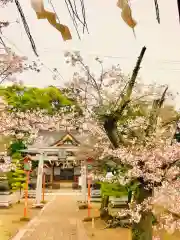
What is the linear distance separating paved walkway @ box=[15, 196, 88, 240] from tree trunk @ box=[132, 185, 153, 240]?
3.87 m

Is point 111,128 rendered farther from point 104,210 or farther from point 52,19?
point 104,210

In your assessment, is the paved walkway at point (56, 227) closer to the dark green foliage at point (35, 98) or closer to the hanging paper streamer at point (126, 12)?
the hanging paper streamer at point (126, 12)

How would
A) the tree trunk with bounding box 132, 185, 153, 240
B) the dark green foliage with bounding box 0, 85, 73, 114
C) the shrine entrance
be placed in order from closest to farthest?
the tree trunk with bounding box 132, 185, 153, 240 < the dark green foliage with bounding box 0, 85, 73, 114 < the shrine entrance

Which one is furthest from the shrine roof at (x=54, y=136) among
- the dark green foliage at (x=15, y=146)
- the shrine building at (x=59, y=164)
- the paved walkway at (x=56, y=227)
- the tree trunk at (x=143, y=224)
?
the tree trunk at (x=143, y=224)

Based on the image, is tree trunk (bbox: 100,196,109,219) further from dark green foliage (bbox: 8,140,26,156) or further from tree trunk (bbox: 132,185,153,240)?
dark green foliage (bbox: 8,140,26,156)

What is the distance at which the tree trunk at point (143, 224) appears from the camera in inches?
226

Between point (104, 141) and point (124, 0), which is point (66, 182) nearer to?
point (104, 141)

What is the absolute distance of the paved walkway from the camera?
9.76m

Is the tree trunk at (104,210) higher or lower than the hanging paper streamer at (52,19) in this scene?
lower

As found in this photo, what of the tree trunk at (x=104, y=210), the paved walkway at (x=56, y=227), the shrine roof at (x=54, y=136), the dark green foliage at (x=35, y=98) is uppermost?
the dark green foliage at (x=35, y=98)

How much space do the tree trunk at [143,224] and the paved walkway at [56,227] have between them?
3.87 metres

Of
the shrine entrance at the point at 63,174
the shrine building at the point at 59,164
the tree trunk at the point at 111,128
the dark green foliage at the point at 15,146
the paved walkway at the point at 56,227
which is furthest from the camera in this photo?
the shrine entrance at the point at 63,174

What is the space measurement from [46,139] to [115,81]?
21.6 meters

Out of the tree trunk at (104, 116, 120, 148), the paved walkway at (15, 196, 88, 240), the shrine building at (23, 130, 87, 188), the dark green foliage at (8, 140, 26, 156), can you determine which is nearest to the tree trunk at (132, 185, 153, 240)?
the tree trunk at (104, 116, 120, 148)
